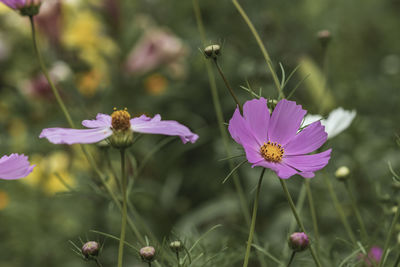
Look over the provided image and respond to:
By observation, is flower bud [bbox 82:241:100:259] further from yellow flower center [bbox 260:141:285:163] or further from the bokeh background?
the bokeh background

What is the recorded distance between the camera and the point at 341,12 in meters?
2.07

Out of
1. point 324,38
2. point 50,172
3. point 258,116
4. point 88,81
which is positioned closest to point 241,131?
point 258,116

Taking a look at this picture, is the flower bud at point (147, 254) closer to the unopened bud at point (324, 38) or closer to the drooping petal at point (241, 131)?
the drooping petal at point (241, 131)

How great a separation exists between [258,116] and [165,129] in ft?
0.27

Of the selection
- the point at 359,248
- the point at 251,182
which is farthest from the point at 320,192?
the point at 359,248

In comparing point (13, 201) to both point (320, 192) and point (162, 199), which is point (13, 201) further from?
point (320, 192)

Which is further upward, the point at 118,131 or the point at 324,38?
the point at 324,38

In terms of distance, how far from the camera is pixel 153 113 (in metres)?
1.29

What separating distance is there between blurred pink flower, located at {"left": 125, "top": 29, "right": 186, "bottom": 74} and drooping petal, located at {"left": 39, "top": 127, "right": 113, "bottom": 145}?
0.95 m

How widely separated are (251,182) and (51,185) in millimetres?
480

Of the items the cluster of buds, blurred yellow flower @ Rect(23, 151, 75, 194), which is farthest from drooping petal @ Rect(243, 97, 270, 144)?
blurred yellow flower @ Rect(23, 151, 75, 194)

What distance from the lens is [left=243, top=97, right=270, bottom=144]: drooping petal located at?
0.36m

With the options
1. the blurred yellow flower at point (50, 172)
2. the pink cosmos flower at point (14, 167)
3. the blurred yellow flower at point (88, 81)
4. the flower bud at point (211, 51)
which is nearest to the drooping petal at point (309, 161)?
the flower bud at point (211, 51)

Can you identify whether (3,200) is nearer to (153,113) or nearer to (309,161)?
(153,113)
